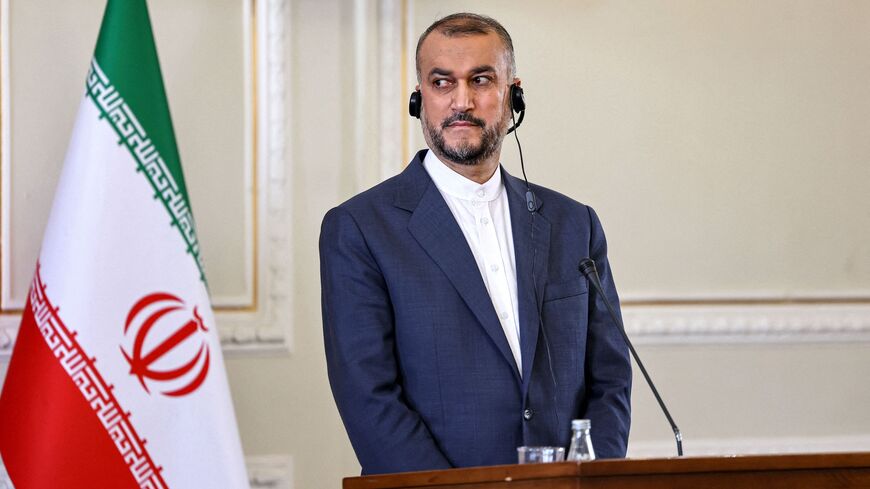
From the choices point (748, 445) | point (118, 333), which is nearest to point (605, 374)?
point (118, 333)

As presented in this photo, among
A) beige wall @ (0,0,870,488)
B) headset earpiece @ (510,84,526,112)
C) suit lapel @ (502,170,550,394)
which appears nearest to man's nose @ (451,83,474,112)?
headset earpiece @ (510,84,526,112)

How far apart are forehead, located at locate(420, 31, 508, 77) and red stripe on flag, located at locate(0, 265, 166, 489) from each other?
3.43 ft

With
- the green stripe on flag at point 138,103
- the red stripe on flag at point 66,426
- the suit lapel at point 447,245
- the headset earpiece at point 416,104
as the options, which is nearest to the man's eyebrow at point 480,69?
the headset earpiece at point 416,104

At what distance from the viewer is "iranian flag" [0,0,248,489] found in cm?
267

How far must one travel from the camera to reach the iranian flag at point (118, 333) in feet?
8.76

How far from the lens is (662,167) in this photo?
3611 mm

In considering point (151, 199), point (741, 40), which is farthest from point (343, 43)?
point (741, 40)

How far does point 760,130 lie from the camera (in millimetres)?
3686

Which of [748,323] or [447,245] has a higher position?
[447,245]

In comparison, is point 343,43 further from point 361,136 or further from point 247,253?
point 247,253

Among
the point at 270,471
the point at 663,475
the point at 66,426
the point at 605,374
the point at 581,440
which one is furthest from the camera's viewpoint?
the point at 270,471

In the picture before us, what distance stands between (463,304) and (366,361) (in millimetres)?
239

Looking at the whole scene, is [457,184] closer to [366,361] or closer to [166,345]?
[366,361]

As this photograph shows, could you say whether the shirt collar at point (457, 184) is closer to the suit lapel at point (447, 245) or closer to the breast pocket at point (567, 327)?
the suit lapel at point (447, 245)
